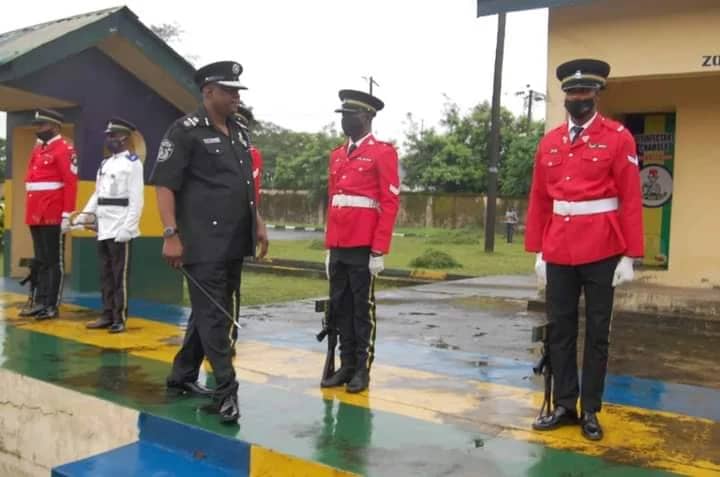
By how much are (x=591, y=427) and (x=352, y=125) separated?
7.81 feet

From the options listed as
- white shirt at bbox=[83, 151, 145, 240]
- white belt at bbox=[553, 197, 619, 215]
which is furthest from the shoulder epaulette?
white shirt at bbox=[83, 151, 145, 240]

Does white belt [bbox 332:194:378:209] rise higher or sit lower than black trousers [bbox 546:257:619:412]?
higher

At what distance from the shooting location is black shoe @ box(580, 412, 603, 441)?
14.0 feet

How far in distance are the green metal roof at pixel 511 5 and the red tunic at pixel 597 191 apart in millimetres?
4192

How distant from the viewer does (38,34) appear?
28.3 feet

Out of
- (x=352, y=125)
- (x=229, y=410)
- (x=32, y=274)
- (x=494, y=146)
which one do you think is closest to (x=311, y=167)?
(x=494, y=146)

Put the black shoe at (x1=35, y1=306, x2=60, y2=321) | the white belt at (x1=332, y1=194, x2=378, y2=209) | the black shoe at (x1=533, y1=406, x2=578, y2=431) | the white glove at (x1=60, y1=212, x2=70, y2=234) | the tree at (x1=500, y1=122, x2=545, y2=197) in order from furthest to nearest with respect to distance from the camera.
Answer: the tree at (x1=500, y1=122, x2=545, y2=197)
the black shoe at (x1=35, y1=306, x2=60, y2=321)
the white glove at (x1=60, y1=212, x2=70, y2=234)
the white belt at (x1=332, y1=194, x2=378, y2=209)
the black shoe at (x1=533, y1=406, x2=578, y2=431)

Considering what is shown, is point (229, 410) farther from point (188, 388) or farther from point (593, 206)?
point (593, 206)

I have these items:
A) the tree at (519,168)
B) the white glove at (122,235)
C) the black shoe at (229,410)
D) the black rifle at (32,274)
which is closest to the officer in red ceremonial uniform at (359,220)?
the black shoe at (229,410)

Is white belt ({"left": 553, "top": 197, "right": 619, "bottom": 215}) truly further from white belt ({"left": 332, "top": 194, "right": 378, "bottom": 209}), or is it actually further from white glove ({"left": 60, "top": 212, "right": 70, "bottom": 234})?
white glove ({"left": 60, "top": 212, "right": 70, "bottom": 234})

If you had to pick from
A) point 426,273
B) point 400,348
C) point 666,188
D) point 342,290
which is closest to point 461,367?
point 400,348

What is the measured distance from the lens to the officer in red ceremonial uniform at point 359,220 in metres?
5.12

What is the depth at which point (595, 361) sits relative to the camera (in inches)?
170

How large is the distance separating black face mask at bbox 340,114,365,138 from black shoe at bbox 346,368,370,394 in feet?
5.16
